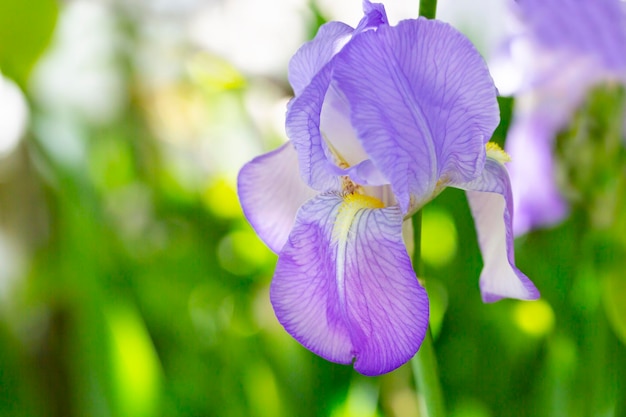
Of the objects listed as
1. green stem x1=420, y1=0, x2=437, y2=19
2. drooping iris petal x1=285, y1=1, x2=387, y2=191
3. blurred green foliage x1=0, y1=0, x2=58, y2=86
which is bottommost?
blurred green foliage x1=0, y1=0, x2=58, y2=86

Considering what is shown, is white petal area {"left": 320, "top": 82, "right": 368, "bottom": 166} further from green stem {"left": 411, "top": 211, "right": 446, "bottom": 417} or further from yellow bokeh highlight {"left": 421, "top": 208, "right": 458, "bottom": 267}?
yellow bokeh highlight {"left": 421, "top": 208, "right": 458, "bottom": 267}

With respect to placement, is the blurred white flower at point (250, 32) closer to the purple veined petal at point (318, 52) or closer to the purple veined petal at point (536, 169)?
the purple veined petal at point (536, 169)

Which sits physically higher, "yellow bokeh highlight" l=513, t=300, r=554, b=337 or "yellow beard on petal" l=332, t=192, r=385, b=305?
"yellow beard on petal" l=332, t=192, r=385, b=305

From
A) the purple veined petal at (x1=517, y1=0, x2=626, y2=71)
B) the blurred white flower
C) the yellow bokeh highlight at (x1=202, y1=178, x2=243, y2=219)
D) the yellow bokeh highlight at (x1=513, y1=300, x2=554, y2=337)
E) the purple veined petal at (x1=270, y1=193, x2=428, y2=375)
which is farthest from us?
the blurred white flower

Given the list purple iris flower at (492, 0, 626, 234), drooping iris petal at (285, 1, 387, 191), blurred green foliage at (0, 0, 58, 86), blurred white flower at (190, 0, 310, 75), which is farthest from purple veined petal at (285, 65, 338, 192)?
blurred white flower at (190, 0, 310, 75)

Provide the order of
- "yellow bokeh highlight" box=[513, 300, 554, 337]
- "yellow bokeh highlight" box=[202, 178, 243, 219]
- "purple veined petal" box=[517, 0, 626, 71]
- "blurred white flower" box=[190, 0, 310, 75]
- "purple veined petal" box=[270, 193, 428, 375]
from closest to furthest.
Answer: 1. "purple veined petal" box=[270, 193, 428, 375]
2. "purple veined petal" box=[517, 0, 626, 71]
3. "yellow bokeh highlight" box=[513, 300, 554, 337]
4. "yellow bokeh highlight" box=[202, 178, 243, 219]
5. "blurred white flower" box=[190, 0, 310, 75]

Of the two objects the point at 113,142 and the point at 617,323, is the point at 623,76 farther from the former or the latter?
the point at 113,142

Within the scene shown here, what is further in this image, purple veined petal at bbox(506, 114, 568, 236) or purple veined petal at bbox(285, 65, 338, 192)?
purple veined petal at bbox(506, 114, 568, 236)

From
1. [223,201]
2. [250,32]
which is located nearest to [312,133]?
[223,201]
